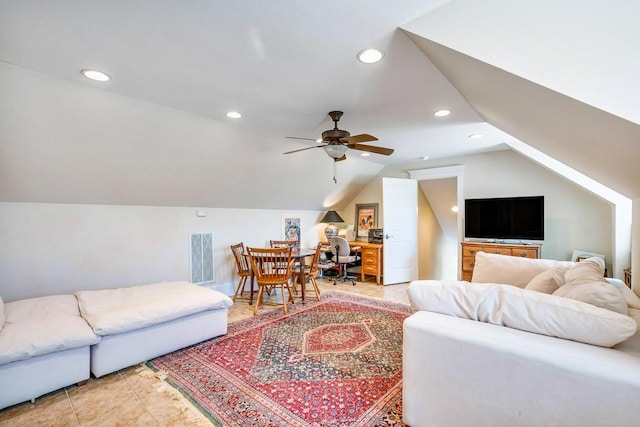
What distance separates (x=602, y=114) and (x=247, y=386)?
100.0 inches

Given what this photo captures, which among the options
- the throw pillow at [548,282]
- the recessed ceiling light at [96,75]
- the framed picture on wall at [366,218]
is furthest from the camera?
the framed picture on wall at [366,218]

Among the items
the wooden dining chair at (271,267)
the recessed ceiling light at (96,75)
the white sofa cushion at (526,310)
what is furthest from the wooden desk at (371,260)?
the recessed ceiling light at (96,75)

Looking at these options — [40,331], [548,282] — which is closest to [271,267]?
[40,331]

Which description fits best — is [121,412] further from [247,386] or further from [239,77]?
[239,77]

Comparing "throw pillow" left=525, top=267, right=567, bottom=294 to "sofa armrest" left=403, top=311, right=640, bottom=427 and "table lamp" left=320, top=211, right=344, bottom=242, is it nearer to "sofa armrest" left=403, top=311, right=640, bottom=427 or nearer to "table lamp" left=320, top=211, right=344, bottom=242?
"sofa armrest" left=403, top=311, right=640, bottom=427

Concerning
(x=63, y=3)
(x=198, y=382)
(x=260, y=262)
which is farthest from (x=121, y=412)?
(x=63, y=3)

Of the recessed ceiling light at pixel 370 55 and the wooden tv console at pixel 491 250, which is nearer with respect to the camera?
the recessed ceiling light at pixel 370 55

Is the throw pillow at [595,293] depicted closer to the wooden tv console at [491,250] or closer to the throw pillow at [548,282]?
the throw pillow at [548,282]

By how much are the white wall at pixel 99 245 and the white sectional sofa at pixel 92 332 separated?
0.54m

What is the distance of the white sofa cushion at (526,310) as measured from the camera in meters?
1.21

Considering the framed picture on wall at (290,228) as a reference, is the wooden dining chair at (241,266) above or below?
below

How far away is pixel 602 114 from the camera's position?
1129 millimetres

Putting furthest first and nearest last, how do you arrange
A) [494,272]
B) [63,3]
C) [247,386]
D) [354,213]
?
[354,213]
[494,272]
[247,386]
[63,3]

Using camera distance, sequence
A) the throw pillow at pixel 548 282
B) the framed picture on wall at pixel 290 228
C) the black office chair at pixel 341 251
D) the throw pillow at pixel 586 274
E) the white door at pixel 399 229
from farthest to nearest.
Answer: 1. the framed picture on wall at pixel 290 228
2. the white door at pixel 399 229
3. the black office chair at pixel 341 251
4. the throw pillow at pixel 548 282
5. the throw pillow at pixel 586 274
